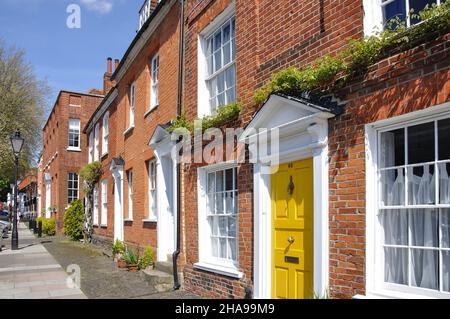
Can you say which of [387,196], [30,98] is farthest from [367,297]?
[30,98]

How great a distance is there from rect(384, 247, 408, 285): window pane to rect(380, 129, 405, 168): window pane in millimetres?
898

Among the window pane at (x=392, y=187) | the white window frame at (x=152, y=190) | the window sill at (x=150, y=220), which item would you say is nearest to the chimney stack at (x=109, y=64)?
the white window frame at (x=152, y=190)

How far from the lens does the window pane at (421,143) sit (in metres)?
4.47

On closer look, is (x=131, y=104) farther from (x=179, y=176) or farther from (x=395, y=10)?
(x=395, y=10)

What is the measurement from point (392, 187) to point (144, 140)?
906 centimetres

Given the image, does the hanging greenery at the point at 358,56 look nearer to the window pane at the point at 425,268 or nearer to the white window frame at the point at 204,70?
the window pane at the point at 425,268

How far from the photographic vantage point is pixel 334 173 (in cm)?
537

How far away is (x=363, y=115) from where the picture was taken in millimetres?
5023

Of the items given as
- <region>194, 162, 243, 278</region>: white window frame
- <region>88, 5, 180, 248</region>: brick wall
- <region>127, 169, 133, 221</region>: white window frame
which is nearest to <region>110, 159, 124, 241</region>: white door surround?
<region>88, 5, 180, 248</region>: brick wall

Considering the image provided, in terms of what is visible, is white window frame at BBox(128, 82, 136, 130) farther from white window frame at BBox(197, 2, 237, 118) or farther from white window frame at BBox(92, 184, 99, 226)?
white window frame at BBox(92, 184, 99, 226)

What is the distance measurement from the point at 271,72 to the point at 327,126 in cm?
163

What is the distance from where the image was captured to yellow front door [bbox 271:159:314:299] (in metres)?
5.96

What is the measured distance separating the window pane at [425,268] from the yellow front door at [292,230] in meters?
1.52

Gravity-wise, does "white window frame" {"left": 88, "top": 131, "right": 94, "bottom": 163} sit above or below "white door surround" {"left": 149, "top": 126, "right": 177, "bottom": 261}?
above
